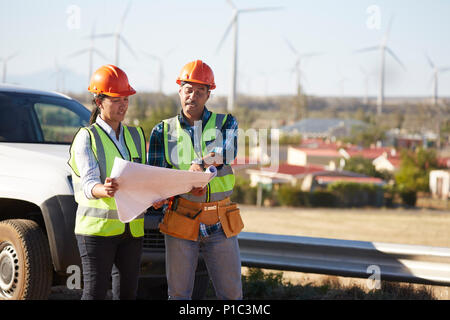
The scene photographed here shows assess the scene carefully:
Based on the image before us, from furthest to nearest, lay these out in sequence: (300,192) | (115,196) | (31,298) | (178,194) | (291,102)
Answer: (291,102), (300,192), (31,298), (178,194), (115,196)

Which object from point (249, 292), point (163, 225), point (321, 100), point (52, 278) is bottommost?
point (249, 292)

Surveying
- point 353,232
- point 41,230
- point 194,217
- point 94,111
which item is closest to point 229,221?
point 194,217

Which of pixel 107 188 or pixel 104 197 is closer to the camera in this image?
pixel 107 188

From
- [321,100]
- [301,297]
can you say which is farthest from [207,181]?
[321,100]

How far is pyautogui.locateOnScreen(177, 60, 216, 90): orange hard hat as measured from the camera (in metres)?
3.76

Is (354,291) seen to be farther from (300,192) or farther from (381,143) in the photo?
(381,143)

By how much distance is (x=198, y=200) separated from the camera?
3.75 meters

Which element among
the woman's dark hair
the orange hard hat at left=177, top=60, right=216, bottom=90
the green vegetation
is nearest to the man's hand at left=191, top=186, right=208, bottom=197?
the orange hard hat at left=177, top=60, right=216, bottom=90

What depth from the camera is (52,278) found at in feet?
15.3

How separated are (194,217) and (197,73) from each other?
2.76 feet

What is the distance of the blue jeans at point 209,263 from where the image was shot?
3750mm

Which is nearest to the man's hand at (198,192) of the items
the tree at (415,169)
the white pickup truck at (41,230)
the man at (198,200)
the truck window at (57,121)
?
the man at (198,200)

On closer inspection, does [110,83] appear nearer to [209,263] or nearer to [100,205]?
[100,205]

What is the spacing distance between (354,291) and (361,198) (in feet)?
191
